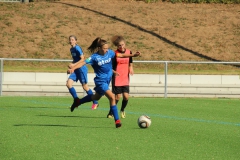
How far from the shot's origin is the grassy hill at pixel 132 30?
3512 centimetres

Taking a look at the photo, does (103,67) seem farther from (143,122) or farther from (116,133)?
(116,133)

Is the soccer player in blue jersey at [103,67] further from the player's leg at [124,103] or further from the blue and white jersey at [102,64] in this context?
the player's leg at [124,103]

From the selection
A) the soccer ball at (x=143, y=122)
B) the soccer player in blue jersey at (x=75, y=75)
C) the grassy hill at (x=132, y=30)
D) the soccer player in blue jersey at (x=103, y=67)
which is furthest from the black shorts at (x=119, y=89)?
the grassy hill at (x=132, y=30)

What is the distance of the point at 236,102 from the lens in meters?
21.0

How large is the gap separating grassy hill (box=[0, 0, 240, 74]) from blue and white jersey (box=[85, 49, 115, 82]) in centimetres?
1884

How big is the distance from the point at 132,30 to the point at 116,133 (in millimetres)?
27970

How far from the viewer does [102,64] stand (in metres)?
12.9

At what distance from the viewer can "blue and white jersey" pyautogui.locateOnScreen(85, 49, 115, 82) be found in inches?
505

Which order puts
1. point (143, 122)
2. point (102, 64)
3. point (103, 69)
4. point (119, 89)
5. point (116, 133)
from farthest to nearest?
point (119, 89), point (103, 69), point (102, 64), point (143, 122), point (116, 133)

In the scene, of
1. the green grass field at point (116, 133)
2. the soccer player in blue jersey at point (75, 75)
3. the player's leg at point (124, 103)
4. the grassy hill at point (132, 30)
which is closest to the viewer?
the green grass field at point (116, 133)

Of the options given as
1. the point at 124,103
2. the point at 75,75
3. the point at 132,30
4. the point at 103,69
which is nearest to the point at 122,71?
the point at 124,103

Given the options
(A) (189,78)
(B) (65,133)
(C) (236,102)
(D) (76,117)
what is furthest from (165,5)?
(B) (65,133)

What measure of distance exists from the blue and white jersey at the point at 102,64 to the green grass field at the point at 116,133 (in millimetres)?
992

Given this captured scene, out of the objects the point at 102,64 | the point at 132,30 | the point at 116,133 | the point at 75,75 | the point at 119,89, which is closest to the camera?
the point at 116,133
